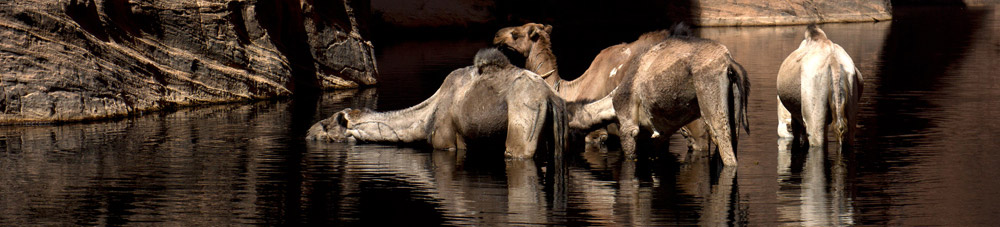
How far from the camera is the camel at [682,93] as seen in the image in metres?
10.3

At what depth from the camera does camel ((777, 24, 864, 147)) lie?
11109mm

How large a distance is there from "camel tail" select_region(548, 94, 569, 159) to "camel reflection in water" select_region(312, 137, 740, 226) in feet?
0.35

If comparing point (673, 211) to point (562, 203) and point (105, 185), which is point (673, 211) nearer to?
point (562, 203)

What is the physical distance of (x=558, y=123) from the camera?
10.9 metres

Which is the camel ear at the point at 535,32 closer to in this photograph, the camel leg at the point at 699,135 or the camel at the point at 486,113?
the camel at the point at 486,113

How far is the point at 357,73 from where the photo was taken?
19.0 m

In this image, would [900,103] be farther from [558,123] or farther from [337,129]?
[337,129]

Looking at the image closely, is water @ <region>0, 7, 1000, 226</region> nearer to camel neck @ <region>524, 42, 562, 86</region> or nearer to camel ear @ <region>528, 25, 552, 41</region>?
camel neck @ <region>524, 42, 562, 86</region>

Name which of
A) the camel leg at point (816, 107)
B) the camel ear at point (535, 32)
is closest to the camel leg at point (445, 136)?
the camel ear at point (535, 32)

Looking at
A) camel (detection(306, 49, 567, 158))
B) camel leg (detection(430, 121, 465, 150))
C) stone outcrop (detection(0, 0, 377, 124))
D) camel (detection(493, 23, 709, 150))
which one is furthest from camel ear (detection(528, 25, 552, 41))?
stone outcrop (detection(0, 0, 377, 124))

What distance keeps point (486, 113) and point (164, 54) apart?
624cm

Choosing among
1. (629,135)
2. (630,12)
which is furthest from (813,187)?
(630,12)

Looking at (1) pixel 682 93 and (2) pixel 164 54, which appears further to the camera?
(2) pixel 164 54

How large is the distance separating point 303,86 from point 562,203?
31.7 ft
